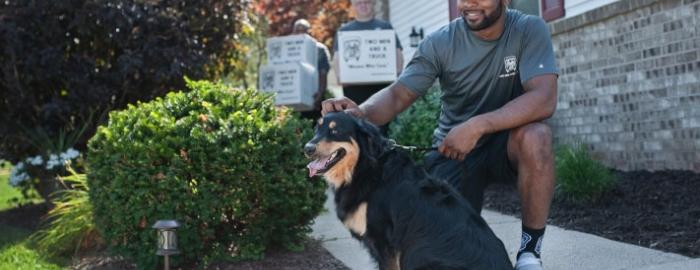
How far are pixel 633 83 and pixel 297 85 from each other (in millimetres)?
4451

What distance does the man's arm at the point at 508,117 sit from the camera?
362 cm

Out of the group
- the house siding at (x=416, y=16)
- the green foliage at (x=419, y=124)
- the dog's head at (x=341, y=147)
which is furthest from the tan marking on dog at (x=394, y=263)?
the house siding at (x=416, y=16)

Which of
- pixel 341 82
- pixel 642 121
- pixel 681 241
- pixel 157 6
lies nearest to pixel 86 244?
pixel 157 6

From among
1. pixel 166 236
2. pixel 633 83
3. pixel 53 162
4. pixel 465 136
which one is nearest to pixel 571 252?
pixel 465 136

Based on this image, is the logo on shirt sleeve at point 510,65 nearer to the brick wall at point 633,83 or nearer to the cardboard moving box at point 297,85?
the brick wall at point 633,83

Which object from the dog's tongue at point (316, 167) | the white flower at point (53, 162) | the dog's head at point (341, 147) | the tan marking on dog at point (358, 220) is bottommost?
the tan marking on dog at point (358, 220)

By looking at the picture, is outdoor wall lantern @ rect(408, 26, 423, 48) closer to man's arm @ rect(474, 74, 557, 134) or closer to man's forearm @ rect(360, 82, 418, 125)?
man's forearm @ rect(360, 82, 418, 125)

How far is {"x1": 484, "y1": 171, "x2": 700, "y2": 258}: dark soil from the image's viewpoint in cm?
489

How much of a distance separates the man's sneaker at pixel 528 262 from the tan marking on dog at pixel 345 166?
990 millimetres

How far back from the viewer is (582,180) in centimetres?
621

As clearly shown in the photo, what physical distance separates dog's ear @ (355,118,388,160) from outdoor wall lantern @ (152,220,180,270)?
63.2 inches

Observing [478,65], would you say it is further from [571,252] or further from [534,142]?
[571,252]

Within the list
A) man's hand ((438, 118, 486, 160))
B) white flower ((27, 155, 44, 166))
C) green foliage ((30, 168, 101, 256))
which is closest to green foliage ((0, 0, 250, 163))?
white flower ((27, 155, 44, 166))

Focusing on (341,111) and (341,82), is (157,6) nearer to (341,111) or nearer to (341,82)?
Answer: (341,82)
